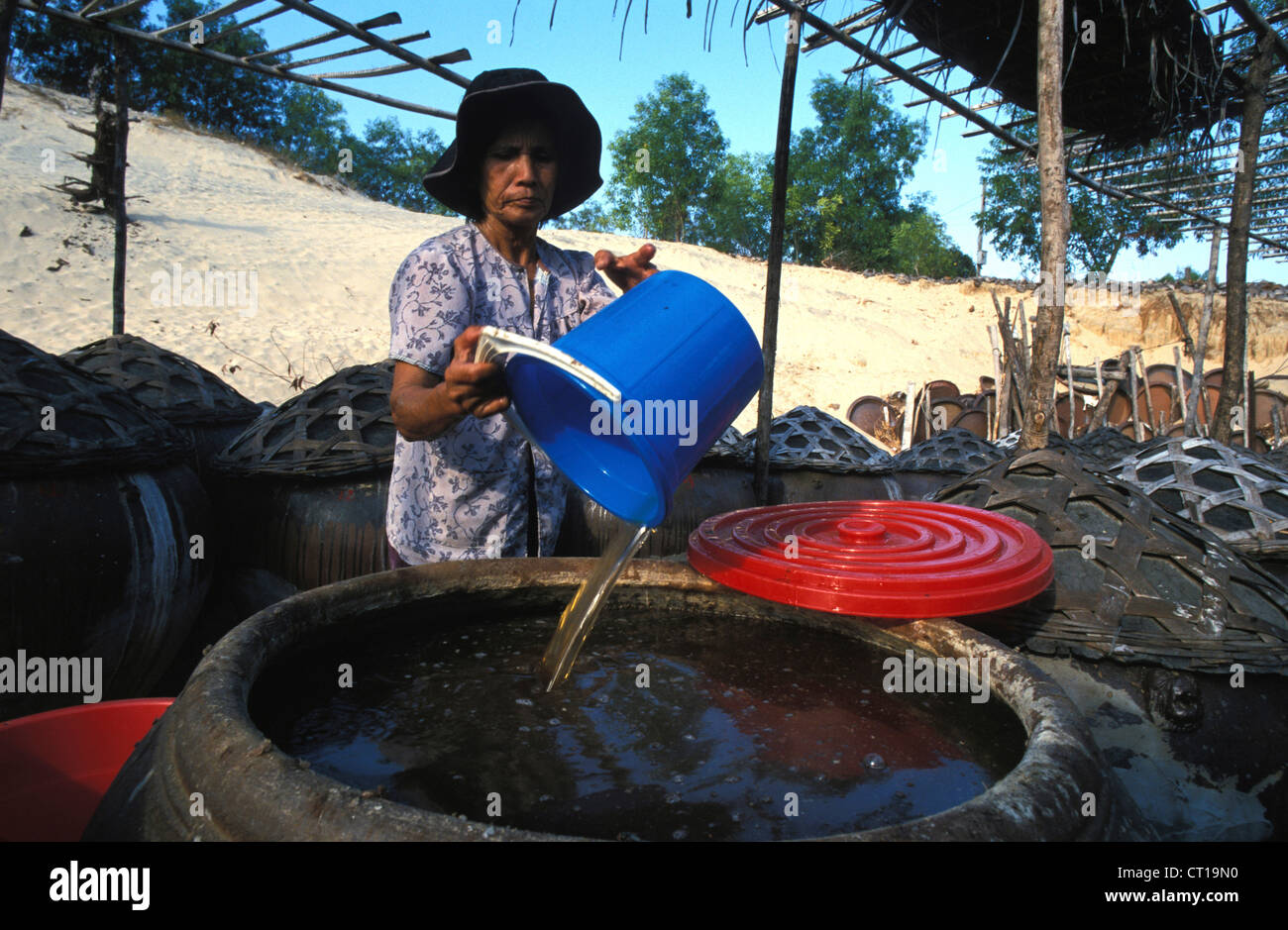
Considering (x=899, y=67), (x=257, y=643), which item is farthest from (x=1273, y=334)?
(x=257, y=643)

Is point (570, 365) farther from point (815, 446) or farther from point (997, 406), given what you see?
point (997, 406)

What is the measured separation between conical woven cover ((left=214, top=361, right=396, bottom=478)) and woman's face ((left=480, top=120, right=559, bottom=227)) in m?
1.52

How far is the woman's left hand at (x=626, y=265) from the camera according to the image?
6.35 ft

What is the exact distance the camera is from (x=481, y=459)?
2010 mm

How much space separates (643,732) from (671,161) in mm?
33019

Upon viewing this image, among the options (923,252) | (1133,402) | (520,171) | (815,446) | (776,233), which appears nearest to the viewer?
(520,171)

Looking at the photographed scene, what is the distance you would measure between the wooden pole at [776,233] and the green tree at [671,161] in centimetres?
2811

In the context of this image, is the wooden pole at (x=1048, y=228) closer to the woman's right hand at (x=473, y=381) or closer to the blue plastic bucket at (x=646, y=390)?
the blue plastic bucket at (x=646, y=390)

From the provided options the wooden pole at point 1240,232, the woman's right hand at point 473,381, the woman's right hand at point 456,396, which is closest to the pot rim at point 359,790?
the woman's right hand at point 456,396

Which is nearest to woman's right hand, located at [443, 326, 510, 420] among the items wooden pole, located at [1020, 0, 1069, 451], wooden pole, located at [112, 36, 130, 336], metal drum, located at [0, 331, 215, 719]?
metal drum, located at [0, 331, 215, 719]

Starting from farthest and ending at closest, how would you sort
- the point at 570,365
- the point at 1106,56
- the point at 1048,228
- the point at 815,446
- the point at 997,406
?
the point at 997,406 → the point at 1106,56 → the point at 815,446 → the point at 1048,228 → the point at 570,365

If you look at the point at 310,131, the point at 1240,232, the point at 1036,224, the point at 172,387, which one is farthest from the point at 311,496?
the point at 310,131
